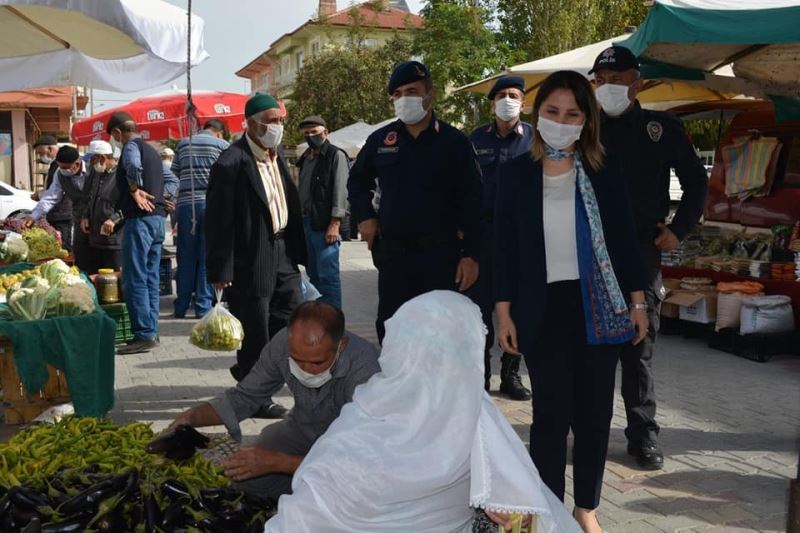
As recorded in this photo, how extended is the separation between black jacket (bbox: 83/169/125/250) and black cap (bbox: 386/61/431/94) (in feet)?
13.2

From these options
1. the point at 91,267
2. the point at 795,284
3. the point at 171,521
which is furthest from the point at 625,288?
the point at 91,267

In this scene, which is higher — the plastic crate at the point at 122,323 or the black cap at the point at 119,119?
the black cap at the point at 119,119

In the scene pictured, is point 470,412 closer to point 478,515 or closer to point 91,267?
point 478,515

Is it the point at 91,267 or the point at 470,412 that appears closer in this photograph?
the point at 470,412

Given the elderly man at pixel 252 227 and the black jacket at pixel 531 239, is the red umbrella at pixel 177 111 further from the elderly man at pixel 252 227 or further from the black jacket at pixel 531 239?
the black jacket at pixel 531 239

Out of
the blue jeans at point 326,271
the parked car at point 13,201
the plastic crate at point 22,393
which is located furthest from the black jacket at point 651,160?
the parked car at point 13,201

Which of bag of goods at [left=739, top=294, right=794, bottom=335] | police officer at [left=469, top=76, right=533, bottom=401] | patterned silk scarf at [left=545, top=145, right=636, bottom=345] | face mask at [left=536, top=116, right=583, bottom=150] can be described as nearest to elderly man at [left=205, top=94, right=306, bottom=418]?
police officer at [left=469, top=76, right=533, bottom=401]

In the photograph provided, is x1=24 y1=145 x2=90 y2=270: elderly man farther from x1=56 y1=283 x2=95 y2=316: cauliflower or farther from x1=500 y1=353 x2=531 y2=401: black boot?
x1=500 y1=353 x2=531 y2=401: black boot

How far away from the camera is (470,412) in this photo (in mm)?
2414

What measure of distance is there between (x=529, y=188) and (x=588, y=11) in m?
19.3

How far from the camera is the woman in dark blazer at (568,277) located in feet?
12.1

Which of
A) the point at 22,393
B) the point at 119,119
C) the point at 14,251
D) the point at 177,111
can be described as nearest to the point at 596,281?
the point at 22,393

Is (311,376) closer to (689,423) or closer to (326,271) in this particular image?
(689,423)

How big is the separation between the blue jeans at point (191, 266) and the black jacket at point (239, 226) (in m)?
4.43
